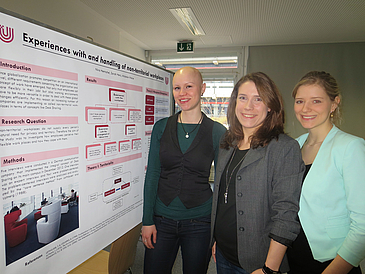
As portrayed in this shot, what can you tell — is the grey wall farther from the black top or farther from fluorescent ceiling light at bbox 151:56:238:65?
the black top

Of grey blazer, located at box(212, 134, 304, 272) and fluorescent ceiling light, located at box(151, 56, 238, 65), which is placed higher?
fluorescent ceiling light, located at box(151, 56, 238, 65)

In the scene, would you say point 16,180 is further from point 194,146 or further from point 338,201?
point 338,201

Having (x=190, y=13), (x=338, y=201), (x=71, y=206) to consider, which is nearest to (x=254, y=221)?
(x=338, y=201)

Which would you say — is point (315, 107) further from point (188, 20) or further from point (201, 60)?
point (201, 60)

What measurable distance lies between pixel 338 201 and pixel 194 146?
0.78 m

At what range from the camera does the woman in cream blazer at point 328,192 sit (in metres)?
1.00

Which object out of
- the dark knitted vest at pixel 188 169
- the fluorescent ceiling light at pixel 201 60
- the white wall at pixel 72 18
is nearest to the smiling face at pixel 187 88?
the dark knitted vest at pixel 188 169

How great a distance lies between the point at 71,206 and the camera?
122 centimetres

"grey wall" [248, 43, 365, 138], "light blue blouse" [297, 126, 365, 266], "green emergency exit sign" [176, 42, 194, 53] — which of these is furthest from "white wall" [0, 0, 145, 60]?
"grey wall" [248, 43, 365, 138]

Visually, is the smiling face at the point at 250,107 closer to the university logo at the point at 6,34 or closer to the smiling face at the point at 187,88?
the smiling face at the point at 187,88

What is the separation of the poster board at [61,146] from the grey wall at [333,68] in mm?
4189

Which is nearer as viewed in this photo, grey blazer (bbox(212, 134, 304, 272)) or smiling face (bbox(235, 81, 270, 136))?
grey blazer (bbox(212, 134, 304, 272))

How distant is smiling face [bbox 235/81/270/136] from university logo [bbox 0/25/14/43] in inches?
39.9

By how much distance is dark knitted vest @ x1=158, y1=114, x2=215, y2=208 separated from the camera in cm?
142
